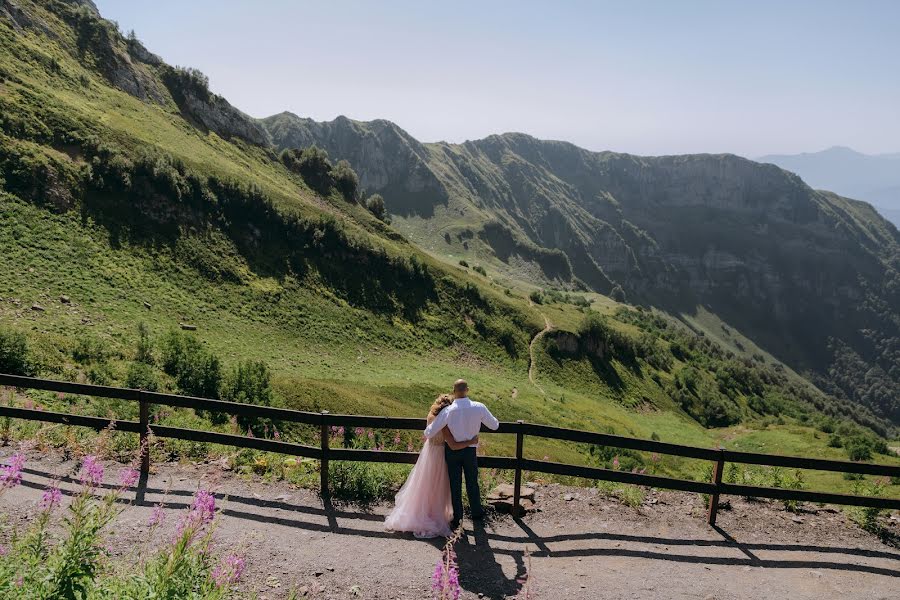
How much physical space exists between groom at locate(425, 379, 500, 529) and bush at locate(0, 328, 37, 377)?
17.5 m

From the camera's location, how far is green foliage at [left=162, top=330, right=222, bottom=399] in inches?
947

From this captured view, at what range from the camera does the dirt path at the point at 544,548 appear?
9.03 metres

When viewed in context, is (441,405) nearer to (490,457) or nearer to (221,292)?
(490,457)

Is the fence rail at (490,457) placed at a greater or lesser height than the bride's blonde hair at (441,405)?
lesser

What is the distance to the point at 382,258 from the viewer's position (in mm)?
69438

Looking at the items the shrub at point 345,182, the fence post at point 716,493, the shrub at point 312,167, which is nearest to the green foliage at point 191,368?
the fence post at point 716,493

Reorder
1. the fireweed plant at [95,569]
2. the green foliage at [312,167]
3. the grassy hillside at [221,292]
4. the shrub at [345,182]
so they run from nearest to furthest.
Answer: the fireweed plant at [95,569], the grassy hillside at [221,292], the green foliage at [312,167], the shrub at [345,182]

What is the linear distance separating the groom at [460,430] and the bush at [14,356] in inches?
690

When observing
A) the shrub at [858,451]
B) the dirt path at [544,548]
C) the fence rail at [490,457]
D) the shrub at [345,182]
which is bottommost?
the shrub at [858,451]

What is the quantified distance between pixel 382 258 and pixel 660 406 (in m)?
45.5

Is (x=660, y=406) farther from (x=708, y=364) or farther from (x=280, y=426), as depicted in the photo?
(x=280, y=426)

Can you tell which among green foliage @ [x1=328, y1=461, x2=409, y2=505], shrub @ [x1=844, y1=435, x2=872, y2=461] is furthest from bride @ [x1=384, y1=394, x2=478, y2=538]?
shrub @ [x1=844, y1=435, x2=872, y2=461]

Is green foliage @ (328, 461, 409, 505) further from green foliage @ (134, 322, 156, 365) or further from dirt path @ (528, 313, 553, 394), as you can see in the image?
dirt path @ (528, 313, 553, 394)

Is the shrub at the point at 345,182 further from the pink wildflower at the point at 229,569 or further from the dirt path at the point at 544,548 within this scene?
the pink wildflower at the point at 229,569
